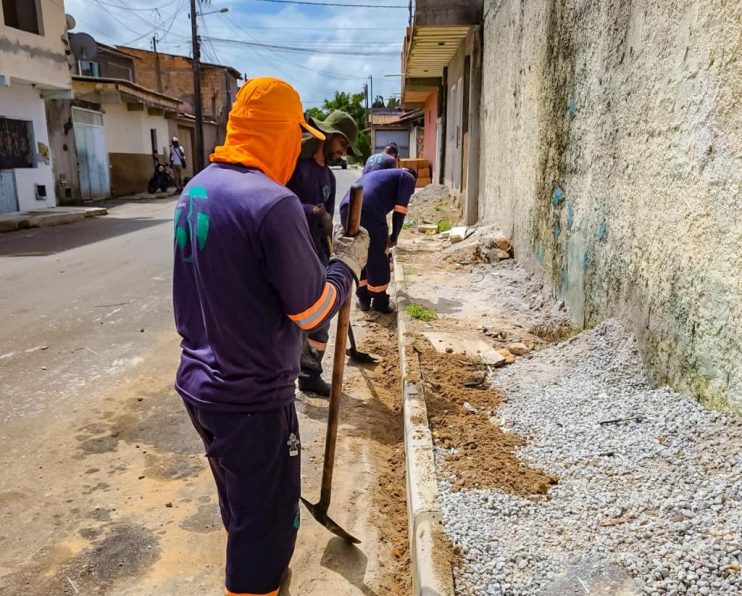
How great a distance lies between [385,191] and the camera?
6.51 m

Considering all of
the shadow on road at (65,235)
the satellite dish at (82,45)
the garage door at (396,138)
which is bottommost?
the shadow on road at (65,235)

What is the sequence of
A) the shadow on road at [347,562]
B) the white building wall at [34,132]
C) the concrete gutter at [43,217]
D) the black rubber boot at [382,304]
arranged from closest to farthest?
the shadow on road at [347,562]
the black rubber boot at [382,304]
the concrete gutter at [43,217]
the white building wall at [34,132]

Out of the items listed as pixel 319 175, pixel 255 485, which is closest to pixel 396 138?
pixel 319 175

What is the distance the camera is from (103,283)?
796 cm

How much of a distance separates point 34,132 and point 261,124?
1697 centimetres

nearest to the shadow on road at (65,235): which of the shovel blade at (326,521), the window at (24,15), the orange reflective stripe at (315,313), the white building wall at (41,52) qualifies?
the white building wall at (41,52)

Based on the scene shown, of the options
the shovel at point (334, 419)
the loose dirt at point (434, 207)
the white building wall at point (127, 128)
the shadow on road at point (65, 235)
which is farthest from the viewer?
the white building wall at point (127, 128)

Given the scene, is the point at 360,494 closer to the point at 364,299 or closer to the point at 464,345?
the point at 464,345

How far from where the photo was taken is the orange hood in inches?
80.3

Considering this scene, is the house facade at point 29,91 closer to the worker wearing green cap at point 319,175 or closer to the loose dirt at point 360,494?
the worker wearing green cap at point 319,175

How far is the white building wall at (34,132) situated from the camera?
15.3m

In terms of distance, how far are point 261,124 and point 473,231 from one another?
334 inches

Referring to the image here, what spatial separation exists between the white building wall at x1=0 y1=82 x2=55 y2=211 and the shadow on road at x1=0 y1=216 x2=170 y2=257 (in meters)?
1.90

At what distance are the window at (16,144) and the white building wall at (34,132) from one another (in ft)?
0.41
